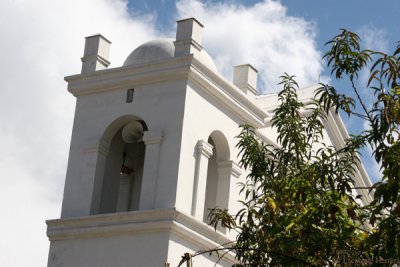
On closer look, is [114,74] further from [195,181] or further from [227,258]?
[227,258]

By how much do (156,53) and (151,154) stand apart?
86.2 inches

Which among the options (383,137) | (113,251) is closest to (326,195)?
(383,137)

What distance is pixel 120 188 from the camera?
72.2ft

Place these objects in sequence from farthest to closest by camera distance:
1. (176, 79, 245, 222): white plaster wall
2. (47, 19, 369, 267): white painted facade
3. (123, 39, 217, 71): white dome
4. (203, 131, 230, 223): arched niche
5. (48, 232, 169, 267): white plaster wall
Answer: (203, 131, 230, 223): arched niche, (123, 39, 217, 71): white dome, (176, 79, 245, 222): white plaster wall, (47, 19, 369, 267): white painted facade, (48, 232, 169, 267): white plaster wall

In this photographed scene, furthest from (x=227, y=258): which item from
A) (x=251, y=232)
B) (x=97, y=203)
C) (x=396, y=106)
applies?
(x=396, y=106)

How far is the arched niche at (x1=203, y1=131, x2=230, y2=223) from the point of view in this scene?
20.9 m

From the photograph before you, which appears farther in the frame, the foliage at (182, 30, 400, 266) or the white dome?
the white dome

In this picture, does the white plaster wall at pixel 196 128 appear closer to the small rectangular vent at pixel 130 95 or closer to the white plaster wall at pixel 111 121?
the white plaster wall at pixel 111 121

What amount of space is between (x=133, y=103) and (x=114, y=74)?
2.39ft

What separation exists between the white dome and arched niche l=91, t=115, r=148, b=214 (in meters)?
1.18

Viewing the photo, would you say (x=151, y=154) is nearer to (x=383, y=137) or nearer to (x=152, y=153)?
(x=152, y=153)

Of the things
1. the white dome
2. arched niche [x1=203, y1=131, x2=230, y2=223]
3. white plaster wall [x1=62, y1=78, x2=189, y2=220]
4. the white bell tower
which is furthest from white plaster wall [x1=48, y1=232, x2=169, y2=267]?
the white dome

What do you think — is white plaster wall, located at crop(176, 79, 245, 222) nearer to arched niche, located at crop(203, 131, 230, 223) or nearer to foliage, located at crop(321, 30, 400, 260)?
arched niche, located at crop(203, 131, 230, 223)

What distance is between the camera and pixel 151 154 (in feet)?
65.2
